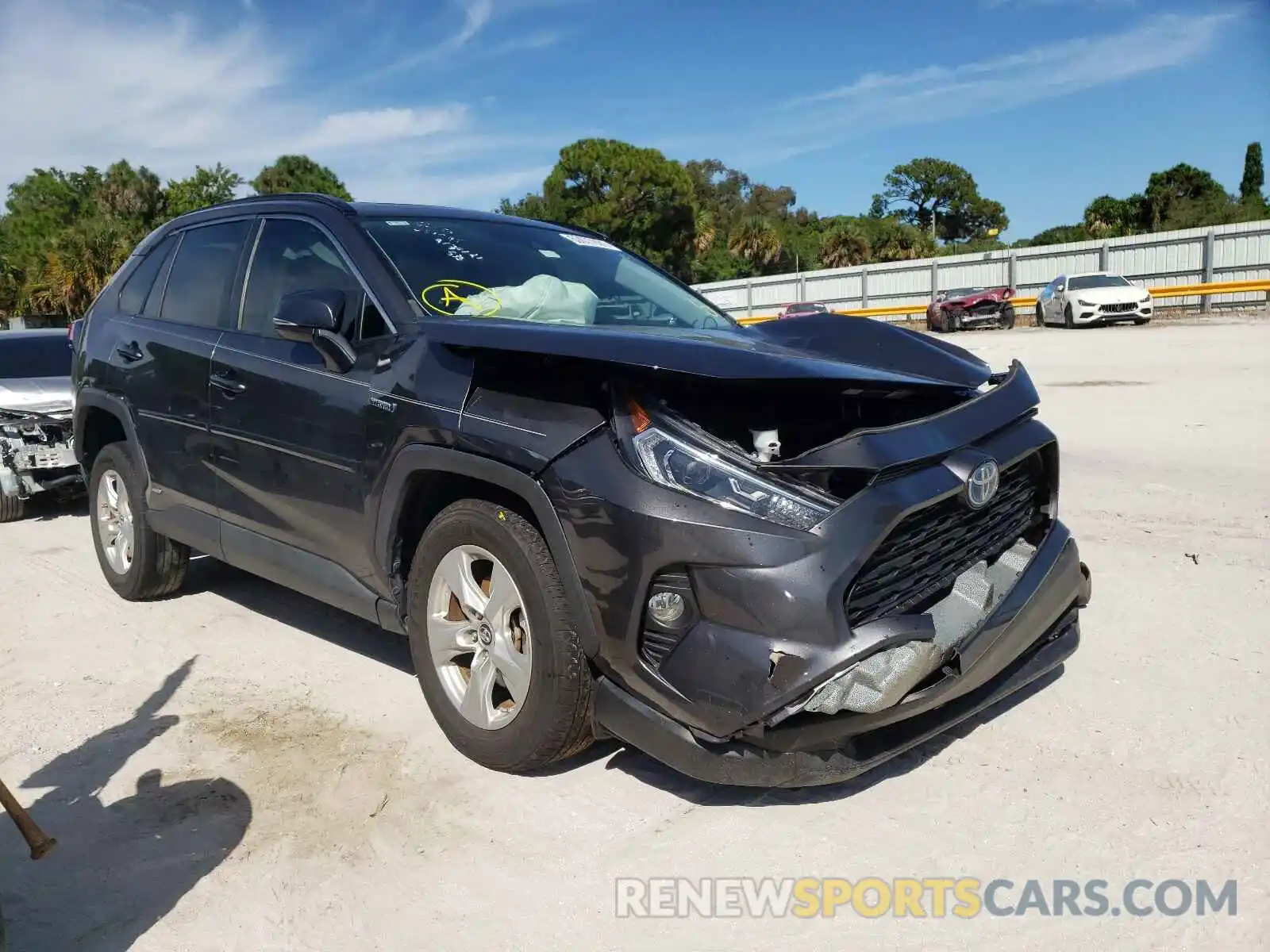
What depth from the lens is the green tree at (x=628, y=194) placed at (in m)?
58.4

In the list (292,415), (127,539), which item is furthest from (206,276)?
(127,539)

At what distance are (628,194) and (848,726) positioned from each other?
58.1 meters

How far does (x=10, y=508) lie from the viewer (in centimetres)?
793

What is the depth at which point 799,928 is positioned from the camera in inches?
100

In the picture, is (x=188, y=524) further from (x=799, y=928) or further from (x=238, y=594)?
(x=799, y=928)

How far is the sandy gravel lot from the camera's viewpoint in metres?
2.59

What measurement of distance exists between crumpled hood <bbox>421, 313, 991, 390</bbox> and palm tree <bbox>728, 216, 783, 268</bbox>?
6314 cm

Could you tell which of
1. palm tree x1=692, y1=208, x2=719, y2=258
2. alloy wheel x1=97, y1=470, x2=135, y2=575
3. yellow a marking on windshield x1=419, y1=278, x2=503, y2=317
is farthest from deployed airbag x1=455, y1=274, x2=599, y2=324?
palm tree x1=692, y1=208, x2=719, y2=258

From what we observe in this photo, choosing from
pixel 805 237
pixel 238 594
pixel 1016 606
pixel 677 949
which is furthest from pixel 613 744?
pixel 805 237

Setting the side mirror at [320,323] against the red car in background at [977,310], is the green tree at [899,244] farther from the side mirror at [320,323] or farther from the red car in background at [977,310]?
the side mirror at [320,323]

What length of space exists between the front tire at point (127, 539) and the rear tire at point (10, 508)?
2819 millimetres

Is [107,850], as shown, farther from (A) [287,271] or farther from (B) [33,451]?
(B) [33,451]

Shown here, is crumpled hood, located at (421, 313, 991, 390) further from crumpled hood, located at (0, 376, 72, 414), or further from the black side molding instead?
crumpled hood, located at (0, 376, 72, 414)

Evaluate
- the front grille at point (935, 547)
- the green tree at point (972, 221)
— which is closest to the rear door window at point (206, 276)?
the front grille at point (935, 547)
